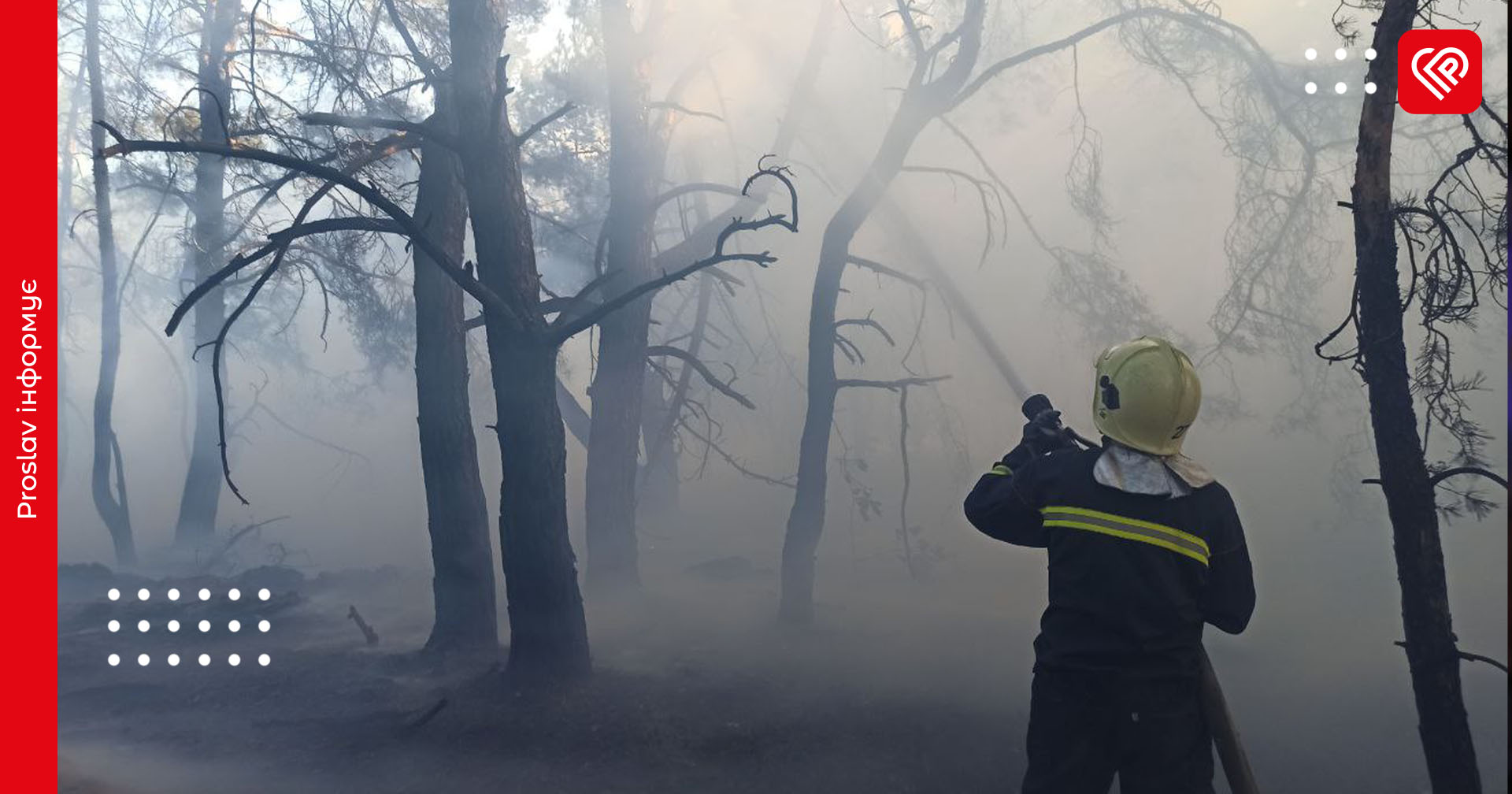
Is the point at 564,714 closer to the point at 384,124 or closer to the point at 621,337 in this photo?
the point at 384,124

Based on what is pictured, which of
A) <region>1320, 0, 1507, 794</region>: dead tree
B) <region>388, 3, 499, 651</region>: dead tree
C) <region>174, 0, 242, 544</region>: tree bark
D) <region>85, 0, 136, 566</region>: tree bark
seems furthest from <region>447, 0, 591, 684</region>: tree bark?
<region>85, 0, 136, 566</region>: tree bark

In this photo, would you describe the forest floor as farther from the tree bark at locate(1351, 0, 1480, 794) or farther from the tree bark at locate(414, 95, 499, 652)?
the tree bark at locate(1351, 0, 1480, 794)

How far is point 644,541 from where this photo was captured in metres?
17.1

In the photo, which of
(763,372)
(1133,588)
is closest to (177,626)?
(1133,588)

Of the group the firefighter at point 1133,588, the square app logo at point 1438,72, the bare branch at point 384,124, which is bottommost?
the firefighter at point 1133,588

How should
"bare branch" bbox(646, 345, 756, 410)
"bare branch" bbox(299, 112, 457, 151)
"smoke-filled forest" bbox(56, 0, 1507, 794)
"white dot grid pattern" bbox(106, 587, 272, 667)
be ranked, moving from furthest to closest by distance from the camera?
"bare branch" bbox(646, 345, 756, 410) < "white dot grid pattern" bbox(106, 587, 272, 667) < "bare branch" bbox(299, 112, 457, 151) < "smoke-filled forest" bbox(56, 0, 1507, 794)

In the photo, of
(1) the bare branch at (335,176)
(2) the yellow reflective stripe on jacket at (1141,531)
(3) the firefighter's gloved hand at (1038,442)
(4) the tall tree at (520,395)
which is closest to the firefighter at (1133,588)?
(2) the yellow reflective stripe on jacket at (1141,531)

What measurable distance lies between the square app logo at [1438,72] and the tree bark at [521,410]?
17.3ft

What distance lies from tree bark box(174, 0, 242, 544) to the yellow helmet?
12412mm

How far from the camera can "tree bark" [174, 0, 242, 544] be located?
47.3ft

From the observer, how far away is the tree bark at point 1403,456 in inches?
171

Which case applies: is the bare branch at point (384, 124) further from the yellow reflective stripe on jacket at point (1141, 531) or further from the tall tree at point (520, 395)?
the yellow reflective stripe on jacket at point (1141, 531)

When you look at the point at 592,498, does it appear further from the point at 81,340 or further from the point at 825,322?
the point at 81,340
